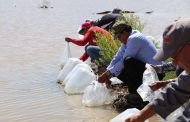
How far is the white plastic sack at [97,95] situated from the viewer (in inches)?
187

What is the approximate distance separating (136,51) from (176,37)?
Answer: 2.61 metres

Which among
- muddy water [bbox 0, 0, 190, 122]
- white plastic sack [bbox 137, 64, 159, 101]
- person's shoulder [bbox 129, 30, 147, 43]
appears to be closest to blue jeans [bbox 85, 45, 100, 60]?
muddy water [bbox 0, 0, 190, 122]

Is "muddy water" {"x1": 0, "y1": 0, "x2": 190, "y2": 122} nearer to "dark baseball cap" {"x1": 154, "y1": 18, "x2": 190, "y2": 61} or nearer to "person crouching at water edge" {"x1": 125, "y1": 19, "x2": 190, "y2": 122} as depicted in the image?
"person crouching at water edge" {"x1": 125, "y1": 19, "x2": 190, "y2": 122}

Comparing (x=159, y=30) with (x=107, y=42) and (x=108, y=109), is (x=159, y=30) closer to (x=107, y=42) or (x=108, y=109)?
(x=107, y=42)

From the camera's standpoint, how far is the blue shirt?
4414mm

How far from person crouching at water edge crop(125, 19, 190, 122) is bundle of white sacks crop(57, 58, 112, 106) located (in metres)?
2.61

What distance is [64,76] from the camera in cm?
614

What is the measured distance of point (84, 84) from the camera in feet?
18.1

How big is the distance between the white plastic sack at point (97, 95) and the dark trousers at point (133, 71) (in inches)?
11.0

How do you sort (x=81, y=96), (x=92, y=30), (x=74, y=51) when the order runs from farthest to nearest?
(x=74, y=51) < (x=92, y=30) < (x=81, y=96)

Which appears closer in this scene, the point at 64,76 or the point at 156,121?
the point at 156,121

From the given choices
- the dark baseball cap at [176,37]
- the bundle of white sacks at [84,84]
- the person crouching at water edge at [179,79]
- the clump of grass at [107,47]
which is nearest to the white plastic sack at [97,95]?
the bundle of white sacks at [84,84]

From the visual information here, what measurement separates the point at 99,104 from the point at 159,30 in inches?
293

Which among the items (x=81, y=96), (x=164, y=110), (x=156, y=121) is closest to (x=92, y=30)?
(x=81, y=96)
